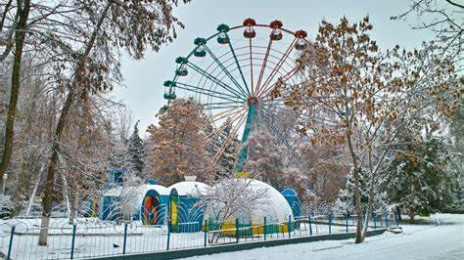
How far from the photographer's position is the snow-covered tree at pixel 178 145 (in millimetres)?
32375

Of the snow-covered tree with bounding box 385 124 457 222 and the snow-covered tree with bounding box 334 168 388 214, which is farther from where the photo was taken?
the snow-covered tree with bounding box 334 168 388 214

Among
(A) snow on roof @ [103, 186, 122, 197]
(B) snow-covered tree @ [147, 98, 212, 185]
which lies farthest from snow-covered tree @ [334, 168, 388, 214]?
(A) snow on roof @ [103, 186, 122, 197]

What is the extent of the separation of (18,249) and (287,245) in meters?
8.48

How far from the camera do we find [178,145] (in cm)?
3234

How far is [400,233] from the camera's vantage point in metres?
18.4

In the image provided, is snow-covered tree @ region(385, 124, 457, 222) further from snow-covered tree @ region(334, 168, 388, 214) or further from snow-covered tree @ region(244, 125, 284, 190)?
snow-covered tree @ region(244, 125, 284, 190)

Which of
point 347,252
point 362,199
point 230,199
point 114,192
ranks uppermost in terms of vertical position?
point 114,192

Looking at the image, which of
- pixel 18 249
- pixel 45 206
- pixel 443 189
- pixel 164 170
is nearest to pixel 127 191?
pixel 45 206

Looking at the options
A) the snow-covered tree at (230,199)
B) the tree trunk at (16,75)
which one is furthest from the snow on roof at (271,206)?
the tree trunk at (16,75)

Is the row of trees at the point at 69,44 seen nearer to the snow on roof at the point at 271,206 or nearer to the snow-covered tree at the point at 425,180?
the snow on roof at the point at 271,206

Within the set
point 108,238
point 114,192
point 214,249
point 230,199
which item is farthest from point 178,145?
point 214,249

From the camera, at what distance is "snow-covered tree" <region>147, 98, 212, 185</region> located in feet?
106

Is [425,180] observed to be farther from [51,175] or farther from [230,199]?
[51,175]

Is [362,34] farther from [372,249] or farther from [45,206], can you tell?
[45,206]
